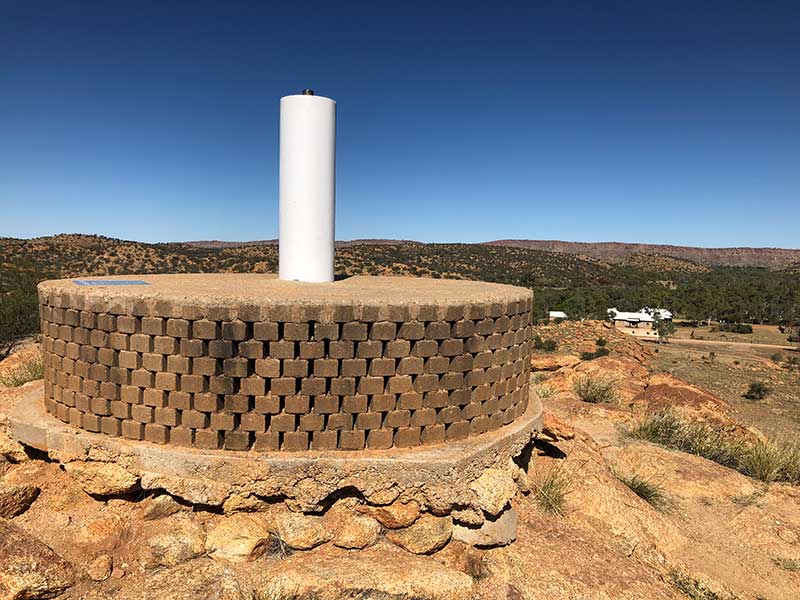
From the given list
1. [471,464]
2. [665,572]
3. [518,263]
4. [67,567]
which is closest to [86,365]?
[67,567]

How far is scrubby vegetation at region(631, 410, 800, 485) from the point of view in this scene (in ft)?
28.4

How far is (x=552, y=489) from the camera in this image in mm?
6605

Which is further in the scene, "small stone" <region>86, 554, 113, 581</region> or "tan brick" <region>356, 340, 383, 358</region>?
"tan brick" <region>356, 340, 383, 358</region>

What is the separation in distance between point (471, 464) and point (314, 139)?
514 centimetres

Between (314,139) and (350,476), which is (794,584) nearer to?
(350,476)

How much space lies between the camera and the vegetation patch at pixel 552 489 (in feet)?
21.1

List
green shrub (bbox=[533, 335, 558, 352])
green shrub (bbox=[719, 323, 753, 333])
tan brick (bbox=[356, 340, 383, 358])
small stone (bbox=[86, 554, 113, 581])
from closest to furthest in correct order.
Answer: small stone (bbox=[86, 554, 113, 581]) < tan brick (bbox=[356, 340, 383, 358]) < green shrub (bbox=[533, 335, 558, 352]) < green shrub (bbox=[719, 323, 753, 333])

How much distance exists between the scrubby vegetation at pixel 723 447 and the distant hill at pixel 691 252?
11995 centimetres

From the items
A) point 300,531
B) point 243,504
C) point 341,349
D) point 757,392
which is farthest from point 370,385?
point 757,392

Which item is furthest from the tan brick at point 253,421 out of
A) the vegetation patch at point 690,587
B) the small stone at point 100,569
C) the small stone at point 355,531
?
the vegetation patch at point 690,587

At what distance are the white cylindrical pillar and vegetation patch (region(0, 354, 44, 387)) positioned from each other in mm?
5172

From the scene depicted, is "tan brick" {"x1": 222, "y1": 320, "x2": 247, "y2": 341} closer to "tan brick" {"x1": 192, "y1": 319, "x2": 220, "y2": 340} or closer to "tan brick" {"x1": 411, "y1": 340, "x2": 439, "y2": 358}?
"tan brick" {"x1": 192, "y1": 319, "x2": 220, "y2": 340}

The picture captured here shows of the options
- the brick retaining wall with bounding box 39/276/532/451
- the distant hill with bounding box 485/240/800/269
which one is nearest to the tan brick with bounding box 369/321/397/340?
the brick retaining wall with bounding box 39/276/532/451

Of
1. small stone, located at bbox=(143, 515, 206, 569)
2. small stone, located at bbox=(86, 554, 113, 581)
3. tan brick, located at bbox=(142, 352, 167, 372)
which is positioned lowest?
small stone, located at bbox=(86, 554, 113, 581)
